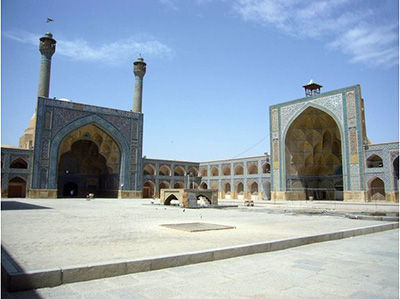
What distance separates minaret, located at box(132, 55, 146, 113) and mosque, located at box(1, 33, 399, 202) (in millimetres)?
85

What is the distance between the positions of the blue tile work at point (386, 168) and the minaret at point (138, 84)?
18.3m

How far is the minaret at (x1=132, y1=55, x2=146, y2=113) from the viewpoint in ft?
94.6

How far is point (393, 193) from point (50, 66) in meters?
25.2

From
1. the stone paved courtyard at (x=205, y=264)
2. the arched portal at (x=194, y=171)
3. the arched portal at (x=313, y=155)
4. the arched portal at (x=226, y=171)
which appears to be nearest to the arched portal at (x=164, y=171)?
the arched portal at (x=194, y=171)

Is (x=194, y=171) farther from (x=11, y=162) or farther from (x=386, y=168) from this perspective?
(x=386, y=168)

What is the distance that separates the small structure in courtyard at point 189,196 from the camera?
561 inches

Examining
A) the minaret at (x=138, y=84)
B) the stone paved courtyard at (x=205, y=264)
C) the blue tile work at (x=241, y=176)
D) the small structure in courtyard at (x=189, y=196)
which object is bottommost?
the stone paved courtyard at (x=205, y=264)

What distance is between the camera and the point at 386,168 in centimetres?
2109

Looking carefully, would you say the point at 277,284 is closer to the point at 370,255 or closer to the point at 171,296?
the point at 171,296

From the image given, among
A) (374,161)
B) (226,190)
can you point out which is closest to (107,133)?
(226,190)

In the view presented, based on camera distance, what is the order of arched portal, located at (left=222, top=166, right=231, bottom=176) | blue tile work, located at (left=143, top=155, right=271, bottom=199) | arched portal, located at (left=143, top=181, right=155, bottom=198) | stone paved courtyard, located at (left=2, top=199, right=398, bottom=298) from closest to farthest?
stone paved courtyard, located at (left=2, top=199, right=398, bottom=298) < blue tile work, located at (left=143, top=155, right=271, bottom=199) < arched portal, located at (left=143, top=181, right=155, bottom=198) < arched portal, located at (left=222, top=166, right=231, bottom=176)

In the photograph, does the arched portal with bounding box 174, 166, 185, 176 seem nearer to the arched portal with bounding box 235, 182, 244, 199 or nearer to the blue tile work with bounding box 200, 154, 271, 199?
the blue tile work with bounding box 200, 154, 271, 199

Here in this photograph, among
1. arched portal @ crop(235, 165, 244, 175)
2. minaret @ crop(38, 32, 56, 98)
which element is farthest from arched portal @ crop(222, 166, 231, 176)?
minaret @ crop(38, 32, 56, 98)

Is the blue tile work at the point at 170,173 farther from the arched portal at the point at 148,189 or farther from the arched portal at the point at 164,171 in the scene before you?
the arched portal at the point at 148,189
